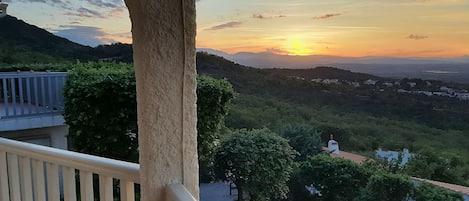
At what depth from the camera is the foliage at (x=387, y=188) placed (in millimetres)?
2198

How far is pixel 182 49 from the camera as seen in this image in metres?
1.45

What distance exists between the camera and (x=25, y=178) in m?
2.26

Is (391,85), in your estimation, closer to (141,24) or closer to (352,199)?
(352,199)

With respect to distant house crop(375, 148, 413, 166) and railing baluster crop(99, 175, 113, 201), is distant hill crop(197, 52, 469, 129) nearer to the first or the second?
distant house crop(375, 148, 413, 166)

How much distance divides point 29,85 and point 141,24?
13.3 feet

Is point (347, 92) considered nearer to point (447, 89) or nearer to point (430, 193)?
point (447, 89)

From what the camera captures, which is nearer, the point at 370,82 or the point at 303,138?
the point at 370,82

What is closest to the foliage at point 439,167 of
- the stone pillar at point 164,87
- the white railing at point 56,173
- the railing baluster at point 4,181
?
the stone pillar at point 164,87

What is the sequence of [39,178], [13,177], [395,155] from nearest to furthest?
[39,178] < [395,155] < [13,177]

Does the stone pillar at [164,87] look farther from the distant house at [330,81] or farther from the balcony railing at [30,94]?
the balcony railing at [30,94]

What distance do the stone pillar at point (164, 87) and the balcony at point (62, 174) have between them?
0.29 feet

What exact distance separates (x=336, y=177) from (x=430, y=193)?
514 mm

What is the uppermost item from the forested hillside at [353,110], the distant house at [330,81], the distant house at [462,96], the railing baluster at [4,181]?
the distant house at [330,81]

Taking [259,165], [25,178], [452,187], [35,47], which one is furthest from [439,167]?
[35,47]
